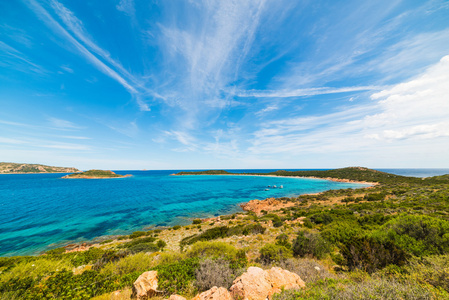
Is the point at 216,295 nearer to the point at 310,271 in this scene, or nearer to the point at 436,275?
the point at 310,271

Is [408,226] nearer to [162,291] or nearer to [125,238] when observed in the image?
[162,291]

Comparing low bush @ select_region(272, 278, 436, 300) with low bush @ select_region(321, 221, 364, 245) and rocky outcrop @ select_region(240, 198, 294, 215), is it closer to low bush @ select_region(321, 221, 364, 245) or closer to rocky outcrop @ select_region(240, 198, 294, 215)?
low bush @ select_region(321, 221, 364, 245)

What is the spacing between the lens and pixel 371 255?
6297 millimetres

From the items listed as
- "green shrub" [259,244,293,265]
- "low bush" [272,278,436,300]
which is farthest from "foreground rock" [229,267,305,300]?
"green shrub" [259,244,293,265]

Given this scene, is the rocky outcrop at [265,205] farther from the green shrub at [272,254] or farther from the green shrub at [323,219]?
the green shrub at [272,254]

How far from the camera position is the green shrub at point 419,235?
6.44m

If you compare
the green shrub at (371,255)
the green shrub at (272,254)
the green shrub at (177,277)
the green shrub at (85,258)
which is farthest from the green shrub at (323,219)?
the green shrub at (85,258)

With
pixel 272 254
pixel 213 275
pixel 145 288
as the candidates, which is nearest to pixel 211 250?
pixel 213 275

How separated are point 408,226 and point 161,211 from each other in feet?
109

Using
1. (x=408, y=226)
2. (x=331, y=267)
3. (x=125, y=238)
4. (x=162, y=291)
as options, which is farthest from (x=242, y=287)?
(x=125, y=238)

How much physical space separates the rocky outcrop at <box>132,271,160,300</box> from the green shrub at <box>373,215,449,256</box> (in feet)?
34.0

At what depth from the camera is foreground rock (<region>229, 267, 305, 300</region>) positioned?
4.27 meters

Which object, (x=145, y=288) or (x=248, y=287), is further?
(x=145, y=288)

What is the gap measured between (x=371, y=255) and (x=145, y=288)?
9046 mm
